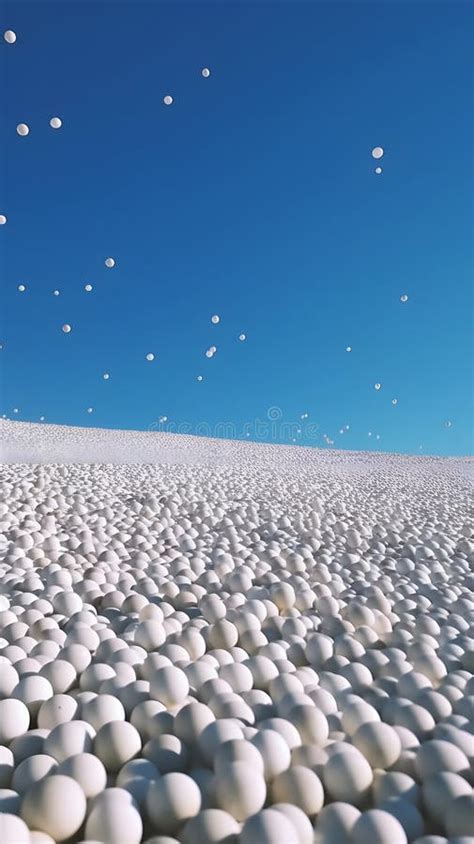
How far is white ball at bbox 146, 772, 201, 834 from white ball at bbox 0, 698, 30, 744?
1.06 feet

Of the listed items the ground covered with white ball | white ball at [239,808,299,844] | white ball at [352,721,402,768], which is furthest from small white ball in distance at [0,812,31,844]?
white ball at [352,721,402,768]

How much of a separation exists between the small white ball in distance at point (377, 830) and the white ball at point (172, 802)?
0.71 ft

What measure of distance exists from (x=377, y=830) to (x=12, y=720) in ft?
2.06

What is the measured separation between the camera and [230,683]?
1198 mm

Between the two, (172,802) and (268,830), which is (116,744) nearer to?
(172,802)

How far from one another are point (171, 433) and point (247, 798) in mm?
10971

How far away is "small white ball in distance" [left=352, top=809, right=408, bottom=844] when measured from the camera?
751mm

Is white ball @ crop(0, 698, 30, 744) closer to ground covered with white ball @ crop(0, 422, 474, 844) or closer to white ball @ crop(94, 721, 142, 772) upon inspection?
ground covered with white ball @ crop(0, 422, 474, 844)

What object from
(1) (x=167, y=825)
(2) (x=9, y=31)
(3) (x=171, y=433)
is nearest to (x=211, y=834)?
(1) (x=167, y=825)

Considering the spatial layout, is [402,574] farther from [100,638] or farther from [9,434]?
[9,434]

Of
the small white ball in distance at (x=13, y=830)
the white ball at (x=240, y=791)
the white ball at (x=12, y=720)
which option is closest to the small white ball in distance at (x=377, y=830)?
the white ball at (x=240, y=791)

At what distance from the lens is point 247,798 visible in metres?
0.80

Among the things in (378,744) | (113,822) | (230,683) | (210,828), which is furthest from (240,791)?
(230,683)

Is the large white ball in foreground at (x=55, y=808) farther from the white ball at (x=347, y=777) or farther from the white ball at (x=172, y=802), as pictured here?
the white ball at (x=347, y=777)
